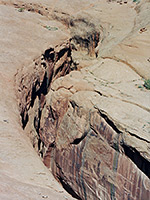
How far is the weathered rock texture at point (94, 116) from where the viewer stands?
9195mm

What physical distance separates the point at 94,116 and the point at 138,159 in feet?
8.11

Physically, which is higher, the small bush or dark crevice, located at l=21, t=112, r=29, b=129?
the small bush

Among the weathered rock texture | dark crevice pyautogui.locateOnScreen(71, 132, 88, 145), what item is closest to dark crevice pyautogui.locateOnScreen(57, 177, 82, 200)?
the weathered rock texture

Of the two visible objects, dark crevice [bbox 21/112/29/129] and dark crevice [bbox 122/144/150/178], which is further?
dark crevice [bbox 21/112/29/129]

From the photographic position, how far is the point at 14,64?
39.9 ft

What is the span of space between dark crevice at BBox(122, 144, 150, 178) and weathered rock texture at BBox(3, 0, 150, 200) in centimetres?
3

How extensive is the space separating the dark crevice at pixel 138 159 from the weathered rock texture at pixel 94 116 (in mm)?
34

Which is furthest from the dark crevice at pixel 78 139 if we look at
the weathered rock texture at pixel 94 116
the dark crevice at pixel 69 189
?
the dark crevice at pixel 69 189

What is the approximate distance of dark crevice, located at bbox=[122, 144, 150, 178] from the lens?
8.63 metres

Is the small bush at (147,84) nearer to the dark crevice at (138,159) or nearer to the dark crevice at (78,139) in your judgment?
the dark crevice at (78,139)

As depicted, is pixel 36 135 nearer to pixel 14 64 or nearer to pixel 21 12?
pixel 14 64

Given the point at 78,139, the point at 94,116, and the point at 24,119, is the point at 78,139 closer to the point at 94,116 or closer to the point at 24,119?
the point at 94,116

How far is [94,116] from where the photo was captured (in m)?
10.4

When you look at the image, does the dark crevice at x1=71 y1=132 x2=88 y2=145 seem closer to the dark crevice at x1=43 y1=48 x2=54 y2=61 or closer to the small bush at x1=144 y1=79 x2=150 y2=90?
the small bush at x1=144 y1=79 x2=150 y2=90
